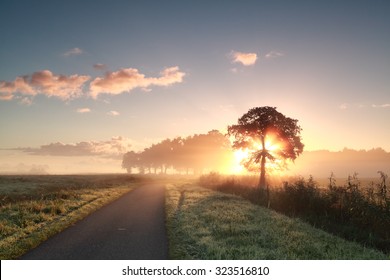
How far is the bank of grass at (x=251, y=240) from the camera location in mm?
12078

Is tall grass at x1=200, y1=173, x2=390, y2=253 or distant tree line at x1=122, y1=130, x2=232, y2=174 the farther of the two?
distant tree line at x1=122, y1=130, x2=232, y2=174

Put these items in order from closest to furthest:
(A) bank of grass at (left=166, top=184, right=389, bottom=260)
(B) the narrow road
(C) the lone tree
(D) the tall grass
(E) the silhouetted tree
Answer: (B) the narrow road → (A) bank of grass at (left=166, top=184, right=389, bottom=260) → (D) the tall grass → (C) the lone tree → (E) the silhouetted tree

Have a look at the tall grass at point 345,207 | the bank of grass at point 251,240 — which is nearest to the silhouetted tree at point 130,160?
the tall grass at point 345,207

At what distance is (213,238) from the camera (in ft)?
47.0

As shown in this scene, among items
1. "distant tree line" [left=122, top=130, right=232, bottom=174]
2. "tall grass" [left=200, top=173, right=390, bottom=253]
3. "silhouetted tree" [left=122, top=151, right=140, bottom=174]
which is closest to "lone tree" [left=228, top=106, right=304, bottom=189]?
"tall grass" [left=200, top=173, right=390, bottom=253]

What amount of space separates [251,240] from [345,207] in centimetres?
832

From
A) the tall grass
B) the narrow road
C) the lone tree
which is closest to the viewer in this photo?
the narrow road

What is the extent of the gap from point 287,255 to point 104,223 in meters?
10.0

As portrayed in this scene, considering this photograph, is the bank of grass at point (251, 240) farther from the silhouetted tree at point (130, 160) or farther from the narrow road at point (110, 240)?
the silhouetted tree at point (130, 160)

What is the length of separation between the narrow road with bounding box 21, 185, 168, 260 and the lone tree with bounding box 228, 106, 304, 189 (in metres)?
27.0

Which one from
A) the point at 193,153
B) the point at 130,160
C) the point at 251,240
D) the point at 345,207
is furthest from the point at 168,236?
the point at 130,160

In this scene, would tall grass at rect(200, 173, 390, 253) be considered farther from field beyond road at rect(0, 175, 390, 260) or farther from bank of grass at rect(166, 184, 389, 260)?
field beyond road at rect(0, 175, 390, 260)

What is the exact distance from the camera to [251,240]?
1416cm

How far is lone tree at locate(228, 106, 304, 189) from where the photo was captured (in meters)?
44.8
